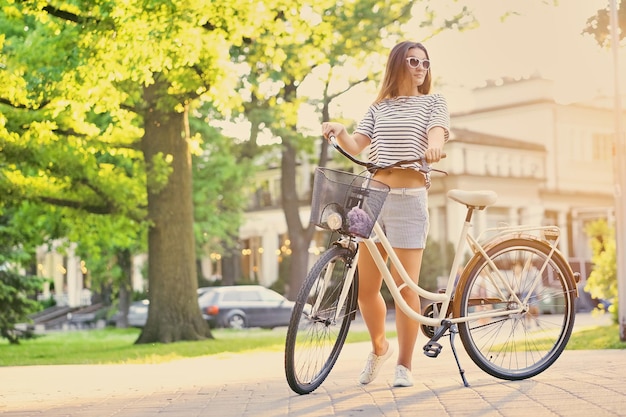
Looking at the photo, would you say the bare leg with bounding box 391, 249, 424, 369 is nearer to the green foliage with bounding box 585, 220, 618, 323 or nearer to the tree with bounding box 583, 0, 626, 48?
the tree with bounding box 583, 0, 626, 48

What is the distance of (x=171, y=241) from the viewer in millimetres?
22906

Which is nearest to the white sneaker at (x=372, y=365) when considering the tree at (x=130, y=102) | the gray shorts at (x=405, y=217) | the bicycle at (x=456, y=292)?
the bicycle at (x=456, y=292)

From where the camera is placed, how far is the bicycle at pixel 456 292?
23.0ft

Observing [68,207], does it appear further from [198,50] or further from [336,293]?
[336,293]

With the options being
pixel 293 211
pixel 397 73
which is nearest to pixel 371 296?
pixel 397 73

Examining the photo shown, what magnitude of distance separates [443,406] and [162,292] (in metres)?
16.6

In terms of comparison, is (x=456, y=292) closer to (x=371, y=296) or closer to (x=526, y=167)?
(x=371, y=296)

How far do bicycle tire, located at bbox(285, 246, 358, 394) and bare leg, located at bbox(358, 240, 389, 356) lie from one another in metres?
0.08

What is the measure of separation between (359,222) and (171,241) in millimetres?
16109

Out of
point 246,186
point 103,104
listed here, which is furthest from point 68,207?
point 246,186

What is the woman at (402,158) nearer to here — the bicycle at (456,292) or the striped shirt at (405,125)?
the striped shirt at (405,125)

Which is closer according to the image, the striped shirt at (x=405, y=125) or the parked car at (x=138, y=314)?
the striped shirt at (x=405, y=125)

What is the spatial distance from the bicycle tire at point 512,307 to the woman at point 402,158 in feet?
1.21

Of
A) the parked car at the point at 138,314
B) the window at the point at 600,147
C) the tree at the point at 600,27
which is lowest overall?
the parked car at the point at 138,314
